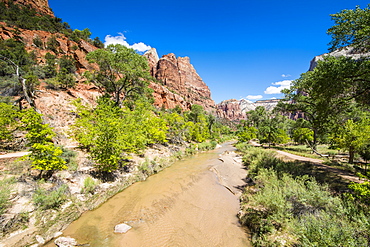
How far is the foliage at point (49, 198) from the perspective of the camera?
6850 millimetres

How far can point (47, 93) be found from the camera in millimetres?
23672

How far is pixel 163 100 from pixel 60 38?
48891 mm

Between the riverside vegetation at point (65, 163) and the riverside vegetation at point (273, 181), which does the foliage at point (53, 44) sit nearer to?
the riverside vegetation at point (65, 163)

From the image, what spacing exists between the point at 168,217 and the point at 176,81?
14199 centimetres

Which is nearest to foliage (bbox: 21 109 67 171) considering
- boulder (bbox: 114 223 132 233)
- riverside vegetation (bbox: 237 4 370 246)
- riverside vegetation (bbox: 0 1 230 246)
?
riverside vegetation (bbox: 0 1 230 246)

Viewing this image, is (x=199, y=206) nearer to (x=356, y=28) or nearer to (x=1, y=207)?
(x=1, y=207)

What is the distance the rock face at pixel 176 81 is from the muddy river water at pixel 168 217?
6996 centimetres

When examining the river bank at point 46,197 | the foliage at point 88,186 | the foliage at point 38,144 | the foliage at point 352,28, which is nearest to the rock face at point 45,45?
the foliage at point 38,144

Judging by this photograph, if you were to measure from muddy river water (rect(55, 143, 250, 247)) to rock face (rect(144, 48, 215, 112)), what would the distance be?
2754 inches

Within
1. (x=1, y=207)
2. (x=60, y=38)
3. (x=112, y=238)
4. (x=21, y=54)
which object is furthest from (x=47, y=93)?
(x=60, y=38)

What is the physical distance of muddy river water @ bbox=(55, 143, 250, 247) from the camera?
644cm

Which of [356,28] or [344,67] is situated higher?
[356,28]

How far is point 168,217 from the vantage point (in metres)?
8.09

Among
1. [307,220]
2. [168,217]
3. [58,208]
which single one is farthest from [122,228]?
[307,220]
